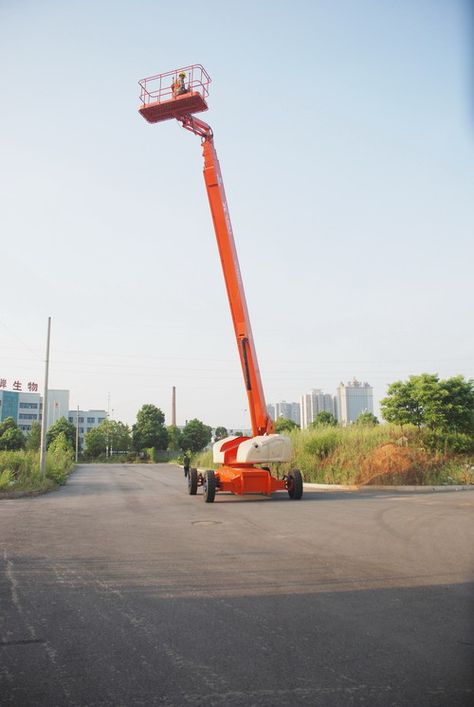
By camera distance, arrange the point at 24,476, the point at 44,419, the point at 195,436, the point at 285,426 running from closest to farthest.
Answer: the point at 24,476, the point at 44,419, the point at 285,426, the point at 195,436

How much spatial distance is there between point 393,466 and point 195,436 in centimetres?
5816

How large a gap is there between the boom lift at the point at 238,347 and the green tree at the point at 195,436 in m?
60.2

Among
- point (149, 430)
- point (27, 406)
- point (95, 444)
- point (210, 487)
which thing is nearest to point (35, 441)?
point (95, 444)

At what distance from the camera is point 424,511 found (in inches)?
479

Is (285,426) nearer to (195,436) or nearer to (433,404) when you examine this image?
(433,404)

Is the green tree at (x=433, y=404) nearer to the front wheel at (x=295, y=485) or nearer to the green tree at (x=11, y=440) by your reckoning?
the front wheel at (x=295, y=485)

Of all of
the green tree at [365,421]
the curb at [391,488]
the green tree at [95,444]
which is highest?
the green tree at [365,421]

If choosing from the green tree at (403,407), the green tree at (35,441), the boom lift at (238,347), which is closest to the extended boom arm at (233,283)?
the boom lift at (238,347)

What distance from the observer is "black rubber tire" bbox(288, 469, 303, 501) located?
15.5 meters

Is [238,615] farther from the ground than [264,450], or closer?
closer

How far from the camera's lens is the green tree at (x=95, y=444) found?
74.4 m

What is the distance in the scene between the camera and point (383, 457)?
67.3ft

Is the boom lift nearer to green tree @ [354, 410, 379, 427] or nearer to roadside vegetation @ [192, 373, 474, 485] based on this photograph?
roadside vegetation @ [192, 373, 474, 485]

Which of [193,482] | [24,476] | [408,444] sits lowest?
[24,476]
